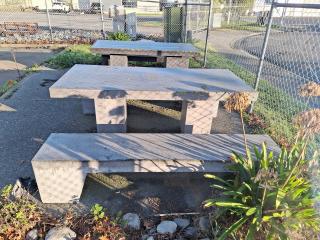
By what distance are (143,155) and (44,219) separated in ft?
3.65

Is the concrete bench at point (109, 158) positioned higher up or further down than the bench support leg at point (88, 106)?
higher up

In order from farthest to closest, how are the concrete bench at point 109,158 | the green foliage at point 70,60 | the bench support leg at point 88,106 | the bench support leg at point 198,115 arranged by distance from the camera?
the green foliage at point 70,60
the bench support leg at point 88,106
the bench support leg at point 198,115
the concrete bench at point 109,158

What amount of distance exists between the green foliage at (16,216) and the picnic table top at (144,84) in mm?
1236

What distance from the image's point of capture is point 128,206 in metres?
2.81

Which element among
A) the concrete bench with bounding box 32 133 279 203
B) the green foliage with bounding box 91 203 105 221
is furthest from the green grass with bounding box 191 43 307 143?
the green foliage with bounding box 91 203 105 221

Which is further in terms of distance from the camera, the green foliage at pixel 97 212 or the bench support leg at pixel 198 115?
the bench support leg at pixel 198 115

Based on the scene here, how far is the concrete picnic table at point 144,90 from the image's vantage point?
3.25 m

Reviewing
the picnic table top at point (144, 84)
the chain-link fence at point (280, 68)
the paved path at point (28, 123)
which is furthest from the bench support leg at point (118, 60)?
the chain-link fence at point (280, 68)

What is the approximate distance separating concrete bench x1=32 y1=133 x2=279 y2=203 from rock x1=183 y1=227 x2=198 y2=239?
1.82 ft

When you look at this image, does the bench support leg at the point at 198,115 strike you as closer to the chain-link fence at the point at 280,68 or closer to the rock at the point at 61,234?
the chain-link fence at the point at 280,68

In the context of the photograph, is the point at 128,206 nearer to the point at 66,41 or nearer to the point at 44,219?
the point at 44,219

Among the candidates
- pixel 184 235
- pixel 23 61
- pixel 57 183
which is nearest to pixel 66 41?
pixel 23 61

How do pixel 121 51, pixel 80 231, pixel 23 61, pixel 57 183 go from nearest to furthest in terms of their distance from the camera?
pixel 80 231
pixel 57 183
pixel 121 51
pixel 23 61

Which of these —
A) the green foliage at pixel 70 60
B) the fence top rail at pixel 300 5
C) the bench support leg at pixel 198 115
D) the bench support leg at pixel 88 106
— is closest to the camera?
the fence top rail at pixel 300 5
